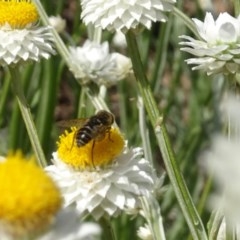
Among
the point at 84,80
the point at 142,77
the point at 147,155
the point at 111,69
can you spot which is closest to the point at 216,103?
the point at 111,69

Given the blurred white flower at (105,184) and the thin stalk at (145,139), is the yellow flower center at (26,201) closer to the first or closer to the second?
the blurred white flower at (105,184)

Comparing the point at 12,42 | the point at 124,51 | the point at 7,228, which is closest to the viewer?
the point at 7,228

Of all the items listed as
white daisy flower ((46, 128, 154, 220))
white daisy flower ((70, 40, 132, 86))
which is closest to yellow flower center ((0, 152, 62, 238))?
white daisy flower ((46, 128, 154, 220))

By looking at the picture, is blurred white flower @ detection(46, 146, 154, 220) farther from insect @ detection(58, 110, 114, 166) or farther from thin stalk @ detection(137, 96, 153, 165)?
thin stalk @ detection(137, 96, 153, 165)

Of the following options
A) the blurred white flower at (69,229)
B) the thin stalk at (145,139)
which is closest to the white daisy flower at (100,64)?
the thin stalk at (145,139)

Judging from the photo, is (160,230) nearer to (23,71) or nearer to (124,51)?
(23,71)

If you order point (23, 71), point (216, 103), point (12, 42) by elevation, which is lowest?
point (216, 103)

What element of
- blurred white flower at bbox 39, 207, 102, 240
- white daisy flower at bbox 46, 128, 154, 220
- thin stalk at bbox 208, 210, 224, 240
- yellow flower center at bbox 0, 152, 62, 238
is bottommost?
thin stalk at bbox 208, 210, 224, 240
